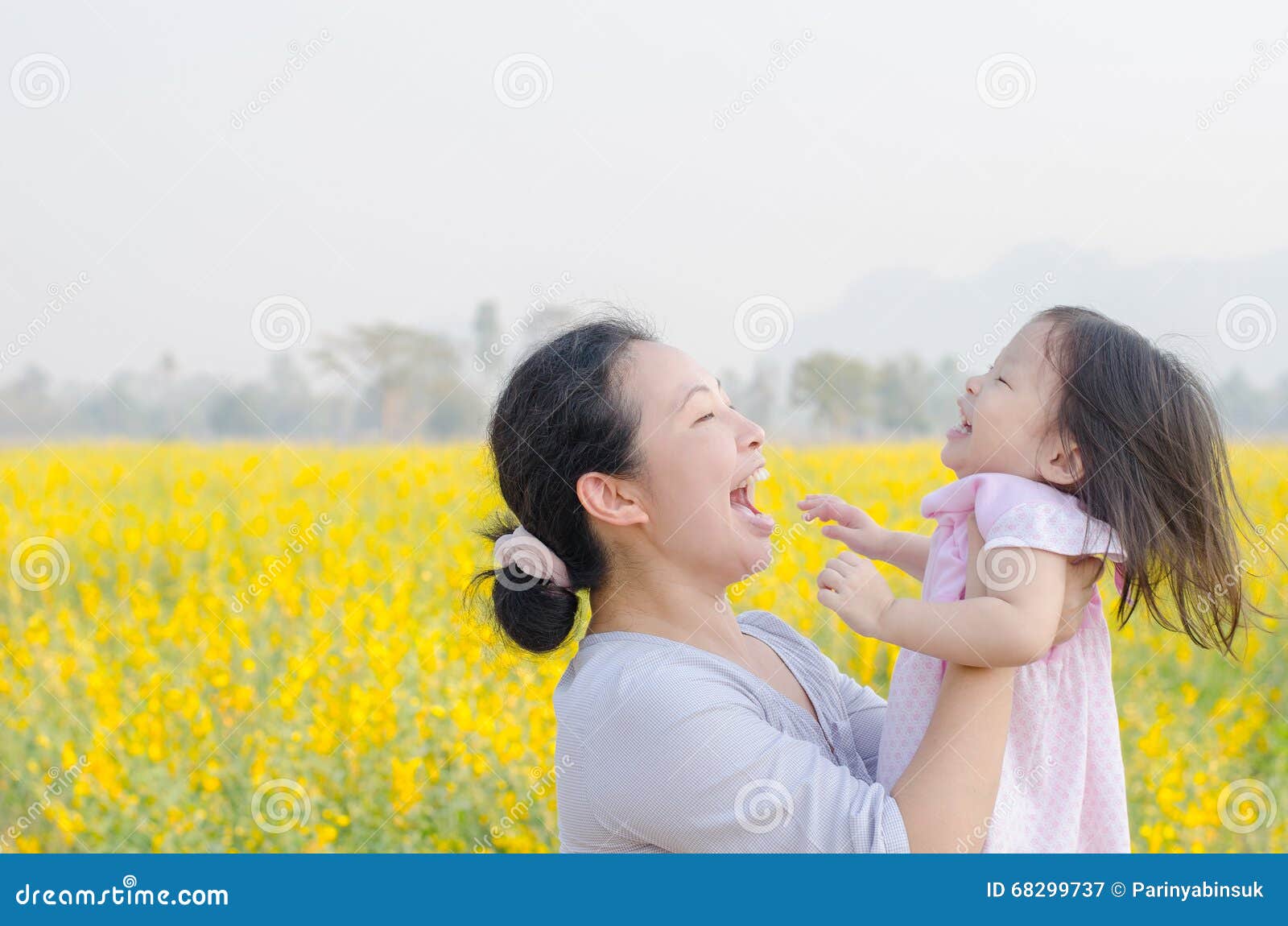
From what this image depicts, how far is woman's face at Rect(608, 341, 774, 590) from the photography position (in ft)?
6.37

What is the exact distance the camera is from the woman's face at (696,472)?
1941 millimetres

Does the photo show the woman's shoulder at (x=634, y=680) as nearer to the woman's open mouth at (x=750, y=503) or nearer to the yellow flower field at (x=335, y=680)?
the woman's open mouth at (x=750, y=503)

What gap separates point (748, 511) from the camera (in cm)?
202

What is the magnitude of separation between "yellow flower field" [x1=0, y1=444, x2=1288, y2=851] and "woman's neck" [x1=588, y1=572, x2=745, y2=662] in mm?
488

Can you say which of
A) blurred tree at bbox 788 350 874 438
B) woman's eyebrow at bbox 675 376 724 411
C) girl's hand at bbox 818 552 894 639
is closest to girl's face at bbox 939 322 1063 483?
girl's hand at bbox 818 552 894 639

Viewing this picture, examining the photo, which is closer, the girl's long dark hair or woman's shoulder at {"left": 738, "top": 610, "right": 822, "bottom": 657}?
the girl's long dark hair

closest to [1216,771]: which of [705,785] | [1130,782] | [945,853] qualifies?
[1130,782]

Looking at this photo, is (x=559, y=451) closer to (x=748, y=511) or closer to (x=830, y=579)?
(x=748, y=511)

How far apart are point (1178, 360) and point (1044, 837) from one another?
862mm

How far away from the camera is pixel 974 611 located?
5.68ft

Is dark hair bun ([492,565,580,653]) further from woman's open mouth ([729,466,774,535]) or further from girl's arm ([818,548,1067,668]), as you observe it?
girl's arm ([818,548,1067,668])

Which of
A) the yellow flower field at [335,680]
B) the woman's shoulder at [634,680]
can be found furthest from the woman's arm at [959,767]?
the yellow flower field at [335,680]

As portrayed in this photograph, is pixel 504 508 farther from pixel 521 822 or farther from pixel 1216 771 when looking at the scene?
pixel 1216 771

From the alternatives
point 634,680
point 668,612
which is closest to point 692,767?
point 634,680
